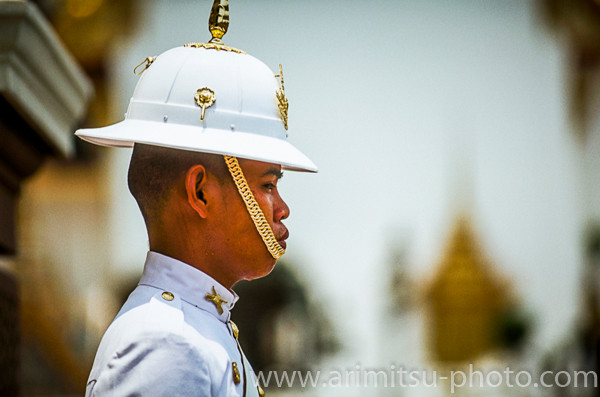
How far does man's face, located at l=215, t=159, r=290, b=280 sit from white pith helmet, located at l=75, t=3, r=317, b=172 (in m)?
0.05

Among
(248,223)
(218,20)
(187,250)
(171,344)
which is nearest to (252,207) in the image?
(248,223)

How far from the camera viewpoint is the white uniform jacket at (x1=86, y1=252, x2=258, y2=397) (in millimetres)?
1927

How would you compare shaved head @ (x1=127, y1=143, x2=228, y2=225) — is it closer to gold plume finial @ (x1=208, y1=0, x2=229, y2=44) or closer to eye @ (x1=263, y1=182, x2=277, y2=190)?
eye @ (x1=263, y1=182, x2=277, y2=190)

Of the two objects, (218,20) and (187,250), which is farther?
(218,20)

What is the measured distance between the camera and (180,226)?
217cm

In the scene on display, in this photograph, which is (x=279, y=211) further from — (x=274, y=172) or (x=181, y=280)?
(x=181, y=280)

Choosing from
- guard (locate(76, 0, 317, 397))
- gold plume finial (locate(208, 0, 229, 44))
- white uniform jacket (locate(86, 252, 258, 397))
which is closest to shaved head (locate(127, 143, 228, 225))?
guard (locate(76, 0, 317, 397))

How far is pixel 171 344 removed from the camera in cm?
197

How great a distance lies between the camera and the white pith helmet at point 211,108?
2.15 m

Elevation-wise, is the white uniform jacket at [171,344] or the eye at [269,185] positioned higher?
the eye at [269,185]

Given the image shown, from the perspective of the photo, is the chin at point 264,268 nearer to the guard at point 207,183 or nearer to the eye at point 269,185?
the guard at point 207,183

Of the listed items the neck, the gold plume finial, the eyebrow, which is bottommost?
the neck

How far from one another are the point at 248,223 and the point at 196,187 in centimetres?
12

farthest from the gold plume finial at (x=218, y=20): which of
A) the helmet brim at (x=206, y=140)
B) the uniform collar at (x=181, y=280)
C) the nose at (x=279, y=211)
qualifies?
the uniform collar at (x=181, y=280)
